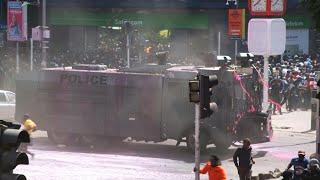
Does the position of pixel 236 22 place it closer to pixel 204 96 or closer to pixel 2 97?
pixel 2 97

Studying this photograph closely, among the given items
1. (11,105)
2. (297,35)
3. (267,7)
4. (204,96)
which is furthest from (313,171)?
(297,35)

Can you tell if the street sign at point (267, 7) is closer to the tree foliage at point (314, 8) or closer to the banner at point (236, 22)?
the banner at point (236, 22)

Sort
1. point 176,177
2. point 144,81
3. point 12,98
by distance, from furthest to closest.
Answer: point 12,98 < point 144,81 < point 176,177

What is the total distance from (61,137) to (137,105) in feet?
10.3

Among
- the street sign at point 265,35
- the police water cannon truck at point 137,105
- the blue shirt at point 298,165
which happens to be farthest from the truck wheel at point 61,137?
the blue shirt at point 298,165

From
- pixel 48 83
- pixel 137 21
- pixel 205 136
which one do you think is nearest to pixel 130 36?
pixel 48 83

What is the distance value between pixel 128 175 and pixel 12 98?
13.5 m

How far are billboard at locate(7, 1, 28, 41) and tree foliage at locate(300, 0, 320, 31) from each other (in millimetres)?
26780

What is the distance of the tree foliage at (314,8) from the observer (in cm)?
1231

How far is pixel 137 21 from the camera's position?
184ft

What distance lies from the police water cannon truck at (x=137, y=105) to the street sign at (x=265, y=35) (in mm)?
2913

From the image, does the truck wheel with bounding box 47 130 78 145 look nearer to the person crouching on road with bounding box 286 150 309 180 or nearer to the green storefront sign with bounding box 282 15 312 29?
the person crouching on road with bounding box 286 150 309 180

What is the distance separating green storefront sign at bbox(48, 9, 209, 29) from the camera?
5531 cm

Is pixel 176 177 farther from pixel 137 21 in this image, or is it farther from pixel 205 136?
pixel 137 21
